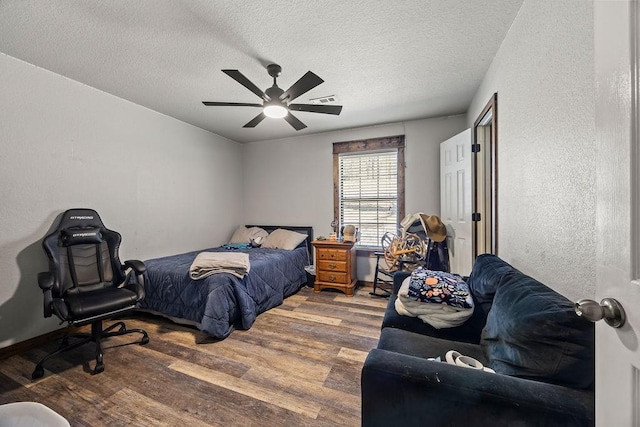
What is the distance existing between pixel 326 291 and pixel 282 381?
2.00m

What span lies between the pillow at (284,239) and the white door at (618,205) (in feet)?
11.6

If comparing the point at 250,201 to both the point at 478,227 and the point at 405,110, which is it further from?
the point at 478,227

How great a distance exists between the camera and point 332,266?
12.0 feet

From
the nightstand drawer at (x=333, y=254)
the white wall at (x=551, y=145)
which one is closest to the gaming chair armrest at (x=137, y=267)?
the nightstand drawer at (x=333, y=254)

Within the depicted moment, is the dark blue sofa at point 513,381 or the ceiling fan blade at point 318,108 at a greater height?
the ceiling fan blade at point 318,108

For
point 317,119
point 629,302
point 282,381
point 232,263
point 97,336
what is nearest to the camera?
point 629,302

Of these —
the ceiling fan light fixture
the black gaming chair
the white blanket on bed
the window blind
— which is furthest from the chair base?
the window blind

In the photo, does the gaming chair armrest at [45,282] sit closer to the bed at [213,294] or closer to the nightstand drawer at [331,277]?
the bed at [213,294]

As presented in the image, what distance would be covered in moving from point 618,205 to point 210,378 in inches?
88.5

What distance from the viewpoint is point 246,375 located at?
1.82 meters

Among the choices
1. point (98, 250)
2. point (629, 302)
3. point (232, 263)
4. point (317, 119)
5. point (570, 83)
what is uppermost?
point (317, 119)

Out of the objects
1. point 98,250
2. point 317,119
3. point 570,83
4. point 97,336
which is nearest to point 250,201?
point 317,119

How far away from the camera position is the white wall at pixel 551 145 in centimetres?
98

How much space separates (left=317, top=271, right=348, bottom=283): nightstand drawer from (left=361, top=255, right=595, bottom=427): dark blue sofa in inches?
98.7
